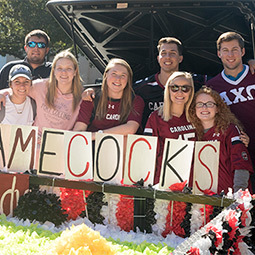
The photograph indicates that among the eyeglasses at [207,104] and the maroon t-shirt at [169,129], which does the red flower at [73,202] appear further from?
the eyeglasses at [207,104]

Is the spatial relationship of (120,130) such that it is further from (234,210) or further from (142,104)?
(234,210)

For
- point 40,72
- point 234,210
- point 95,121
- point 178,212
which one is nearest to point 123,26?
point 40,72

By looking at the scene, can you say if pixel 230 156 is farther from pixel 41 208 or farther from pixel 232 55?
pixel 41 208

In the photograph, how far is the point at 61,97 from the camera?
12.9 ft

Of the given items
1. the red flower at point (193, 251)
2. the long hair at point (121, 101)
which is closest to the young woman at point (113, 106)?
the long hair at point (121, 101)

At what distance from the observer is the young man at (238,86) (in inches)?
143

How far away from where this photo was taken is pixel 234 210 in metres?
2.04

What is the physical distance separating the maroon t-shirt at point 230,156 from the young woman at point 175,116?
0.73 ft

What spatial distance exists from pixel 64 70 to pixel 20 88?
0.46m

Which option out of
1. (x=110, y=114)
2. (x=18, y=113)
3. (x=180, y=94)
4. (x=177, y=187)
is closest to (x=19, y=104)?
(x=18, y=113)

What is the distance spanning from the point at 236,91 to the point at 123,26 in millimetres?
1498

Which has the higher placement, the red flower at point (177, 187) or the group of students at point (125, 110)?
the group of students at point (125, 110)

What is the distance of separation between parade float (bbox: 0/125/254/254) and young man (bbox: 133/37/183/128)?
1.39m

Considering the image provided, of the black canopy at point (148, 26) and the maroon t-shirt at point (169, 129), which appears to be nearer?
the maroon t-shirt at point (169, 129)
